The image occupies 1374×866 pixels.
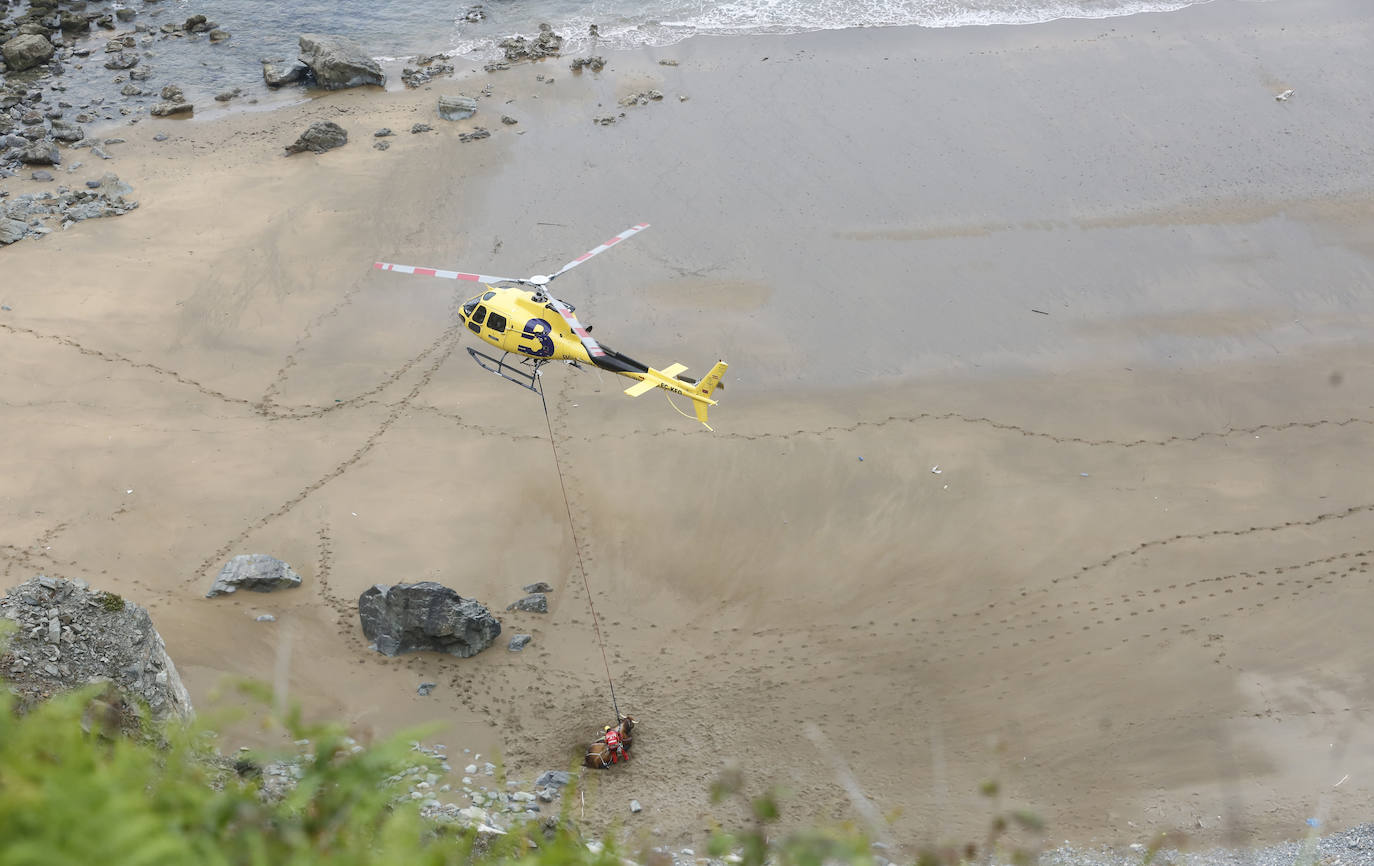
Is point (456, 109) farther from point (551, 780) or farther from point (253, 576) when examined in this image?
point (551, 780)

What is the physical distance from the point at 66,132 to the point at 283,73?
5.44 meters

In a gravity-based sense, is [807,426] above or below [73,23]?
below

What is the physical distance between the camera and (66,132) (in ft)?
79.0

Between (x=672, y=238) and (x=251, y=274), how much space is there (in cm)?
843

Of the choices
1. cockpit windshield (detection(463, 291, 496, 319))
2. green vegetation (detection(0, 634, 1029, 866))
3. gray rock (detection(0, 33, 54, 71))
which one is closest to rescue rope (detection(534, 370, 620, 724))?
cockpit windshield (detection(463, 291, 496, 319))

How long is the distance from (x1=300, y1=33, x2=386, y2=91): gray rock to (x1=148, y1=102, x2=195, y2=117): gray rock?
10.6 feet

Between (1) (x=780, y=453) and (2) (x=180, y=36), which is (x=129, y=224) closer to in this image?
(2) (x=180, y=36)

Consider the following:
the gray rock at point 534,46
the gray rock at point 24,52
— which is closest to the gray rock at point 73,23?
the gray rock at point 24,52

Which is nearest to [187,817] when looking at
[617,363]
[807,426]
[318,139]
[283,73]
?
[617,363]

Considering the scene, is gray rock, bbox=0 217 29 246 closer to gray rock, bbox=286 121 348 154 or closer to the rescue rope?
gray rock, bbox=286 121 348 154

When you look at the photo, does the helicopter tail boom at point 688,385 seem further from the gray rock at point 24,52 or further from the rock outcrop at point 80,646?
the gray rock at point 24,52

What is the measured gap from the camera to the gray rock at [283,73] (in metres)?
26.8

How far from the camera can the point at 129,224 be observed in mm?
21297

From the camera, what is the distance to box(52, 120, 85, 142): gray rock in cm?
2405
